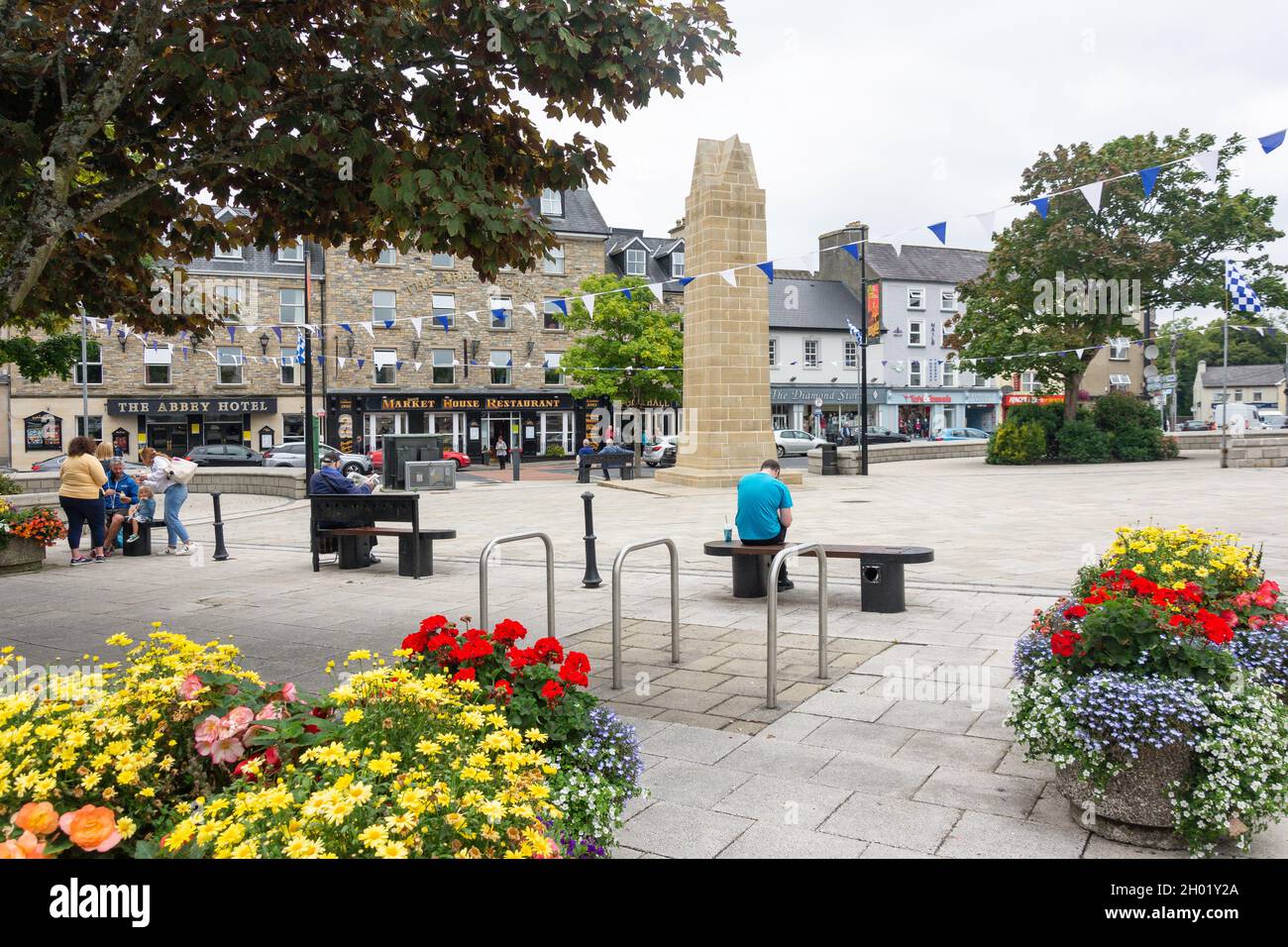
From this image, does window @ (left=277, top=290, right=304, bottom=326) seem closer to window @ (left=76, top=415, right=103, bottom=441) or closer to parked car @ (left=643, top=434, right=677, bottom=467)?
window @ (left=76, top=415, right=103, bottom=441)

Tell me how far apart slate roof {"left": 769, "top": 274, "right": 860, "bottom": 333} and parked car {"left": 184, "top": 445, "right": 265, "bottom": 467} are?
29.3m

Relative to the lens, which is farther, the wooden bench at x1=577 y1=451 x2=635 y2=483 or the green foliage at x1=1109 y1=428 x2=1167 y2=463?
the green foliage at x1=1109 y1=428 x2=1167 y2=463

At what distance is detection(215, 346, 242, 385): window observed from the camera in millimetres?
45000

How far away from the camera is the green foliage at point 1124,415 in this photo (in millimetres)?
33844

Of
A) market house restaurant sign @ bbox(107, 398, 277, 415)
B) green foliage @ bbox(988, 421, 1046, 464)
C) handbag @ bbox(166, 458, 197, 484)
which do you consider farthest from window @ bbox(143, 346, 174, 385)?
green foliage @ bbox(988, 421, 1046, 464)

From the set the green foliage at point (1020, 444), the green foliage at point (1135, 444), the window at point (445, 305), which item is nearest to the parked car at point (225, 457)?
the window at point (445, 305)

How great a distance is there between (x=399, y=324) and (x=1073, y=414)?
3105 cm

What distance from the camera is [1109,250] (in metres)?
31.2

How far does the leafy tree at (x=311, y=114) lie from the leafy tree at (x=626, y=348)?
3529 centimetres

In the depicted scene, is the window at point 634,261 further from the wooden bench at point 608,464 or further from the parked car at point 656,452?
the wooden bench at point 608,464

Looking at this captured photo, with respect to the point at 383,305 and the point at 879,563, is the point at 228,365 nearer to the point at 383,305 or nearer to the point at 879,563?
the point at 383,305

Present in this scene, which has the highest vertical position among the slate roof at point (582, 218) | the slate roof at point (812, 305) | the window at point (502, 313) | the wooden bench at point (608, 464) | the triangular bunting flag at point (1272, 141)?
the slate roof at point (582, 218)

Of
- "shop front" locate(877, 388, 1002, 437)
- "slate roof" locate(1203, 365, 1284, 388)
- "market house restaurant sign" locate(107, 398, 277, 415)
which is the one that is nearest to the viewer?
"market house restaurant sign" locate(107, 398, 277, 415)

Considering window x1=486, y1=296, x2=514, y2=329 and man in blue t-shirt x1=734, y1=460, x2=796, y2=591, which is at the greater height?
window x1=486, y1=296, x2=514, y2=329
